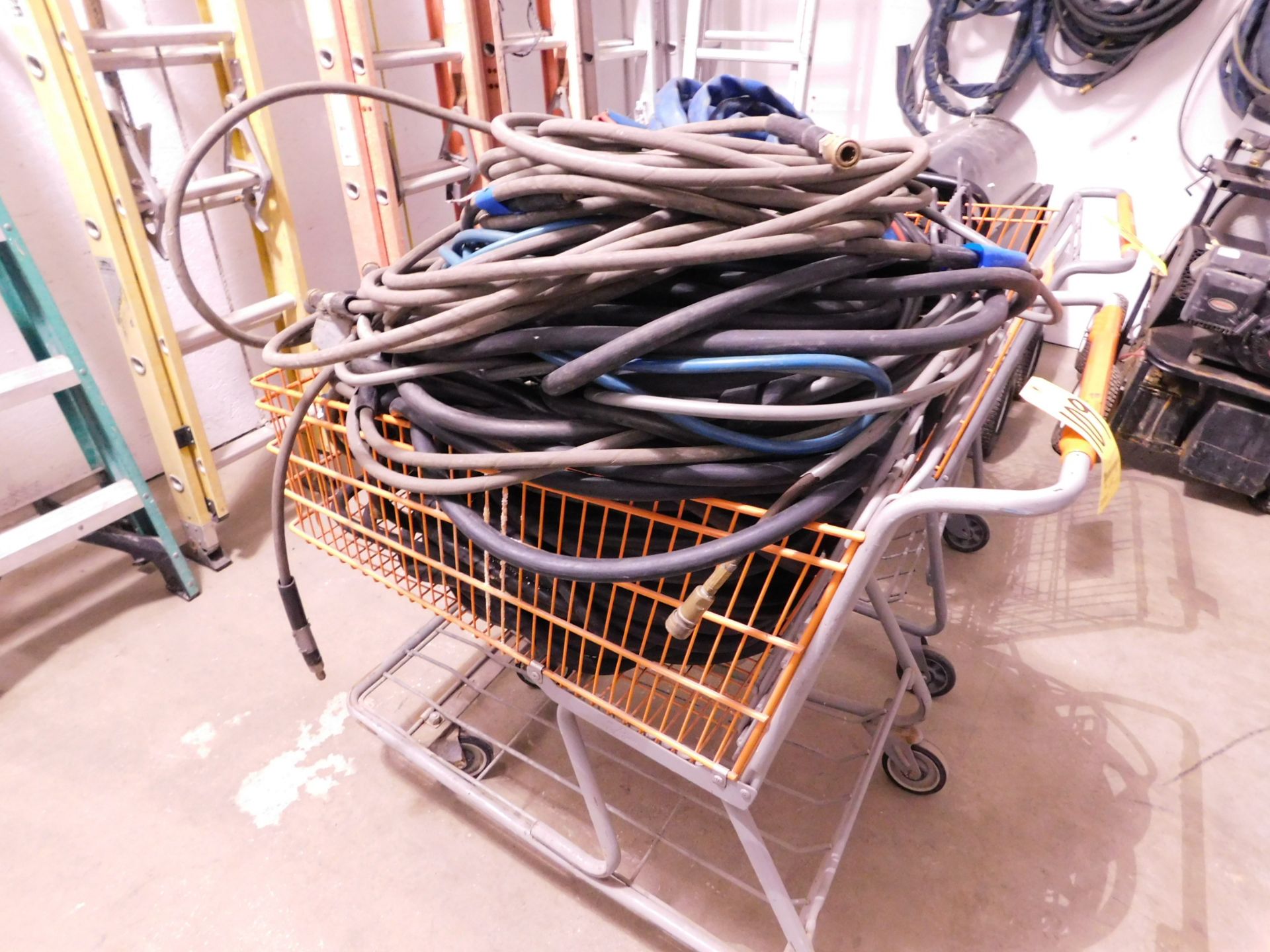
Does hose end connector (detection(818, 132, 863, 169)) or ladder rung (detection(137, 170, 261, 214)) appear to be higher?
hose end connector (detection(818, 132, 863, 169))

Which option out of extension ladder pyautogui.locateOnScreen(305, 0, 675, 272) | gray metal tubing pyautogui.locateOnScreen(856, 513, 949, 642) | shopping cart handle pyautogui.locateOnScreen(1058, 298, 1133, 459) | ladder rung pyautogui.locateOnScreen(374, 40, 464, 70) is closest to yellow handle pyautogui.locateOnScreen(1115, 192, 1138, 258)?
shopping cart handle pyautogui.locateOnScreen(1058, 298, 1133, 459)

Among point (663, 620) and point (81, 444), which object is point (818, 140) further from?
point (81, 444)

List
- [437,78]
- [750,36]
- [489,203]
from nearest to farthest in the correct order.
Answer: [489,203]
[437,78]
[750,36]

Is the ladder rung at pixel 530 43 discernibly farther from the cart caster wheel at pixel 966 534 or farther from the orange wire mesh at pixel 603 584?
the cart caster wheel at pixel 966 534

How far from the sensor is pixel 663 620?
2.42 ft

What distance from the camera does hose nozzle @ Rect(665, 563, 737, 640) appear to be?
23.8 inches

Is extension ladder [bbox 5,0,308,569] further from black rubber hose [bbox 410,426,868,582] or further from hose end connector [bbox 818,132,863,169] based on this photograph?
hose end connector [bbox 818,132,863,169]

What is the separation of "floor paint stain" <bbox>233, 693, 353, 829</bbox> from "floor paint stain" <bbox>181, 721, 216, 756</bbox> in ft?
0.38

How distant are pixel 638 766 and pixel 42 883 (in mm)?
942

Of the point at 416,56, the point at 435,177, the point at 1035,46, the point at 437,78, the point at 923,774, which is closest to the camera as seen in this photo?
the point at 923,774

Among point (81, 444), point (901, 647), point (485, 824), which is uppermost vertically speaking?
point (81, 444)

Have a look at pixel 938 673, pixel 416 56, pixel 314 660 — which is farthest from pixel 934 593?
pixel 416 56

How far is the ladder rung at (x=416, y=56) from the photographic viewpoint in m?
1.58

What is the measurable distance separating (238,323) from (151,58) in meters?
0.51
